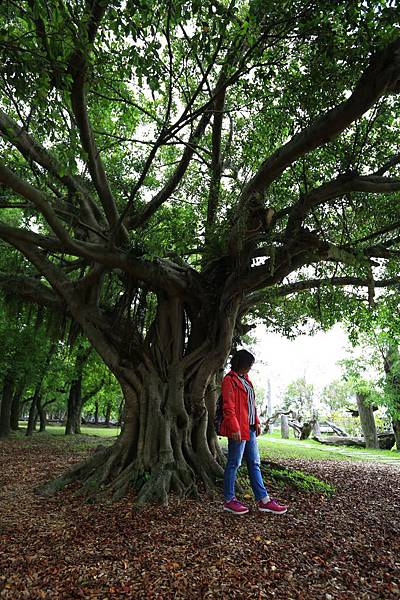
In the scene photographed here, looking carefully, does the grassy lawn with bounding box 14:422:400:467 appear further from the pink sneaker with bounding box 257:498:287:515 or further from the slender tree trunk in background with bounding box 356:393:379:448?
the pink sneaker with bounding box 257:498:287:515

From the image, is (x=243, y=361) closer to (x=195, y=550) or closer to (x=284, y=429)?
(x=195, y=550)

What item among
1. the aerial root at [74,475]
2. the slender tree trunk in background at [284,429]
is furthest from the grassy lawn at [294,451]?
the slender tree trunk in background at [284,429]

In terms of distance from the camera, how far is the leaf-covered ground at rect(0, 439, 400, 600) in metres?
2.56

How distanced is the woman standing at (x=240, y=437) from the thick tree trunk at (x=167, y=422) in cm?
83

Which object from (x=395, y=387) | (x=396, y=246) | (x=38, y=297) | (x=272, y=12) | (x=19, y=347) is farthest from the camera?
(x=395, y=387)

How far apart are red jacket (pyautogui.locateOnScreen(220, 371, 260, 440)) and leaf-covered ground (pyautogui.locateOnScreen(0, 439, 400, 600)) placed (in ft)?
2.90

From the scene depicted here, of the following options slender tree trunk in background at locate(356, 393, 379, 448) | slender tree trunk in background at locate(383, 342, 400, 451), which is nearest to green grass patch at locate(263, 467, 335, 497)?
slender tree trunk in background at locate(383, 342, 400, 451)

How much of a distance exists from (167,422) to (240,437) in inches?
67.2

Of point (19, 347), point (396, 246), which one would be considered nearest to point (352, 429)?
point (19, 347)

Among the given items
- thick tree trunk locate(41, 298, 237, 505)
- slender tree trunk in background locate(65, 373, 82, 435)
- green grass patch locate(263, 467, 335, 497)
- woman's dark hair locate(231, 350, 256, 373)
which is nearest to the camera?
woman's dark hair locate(231, 350, 256, 373)

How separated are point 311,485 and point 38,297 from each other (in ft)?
18.2

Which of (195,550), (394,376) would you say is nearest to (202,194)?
(195,550)

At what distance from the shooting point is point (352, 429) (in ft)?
113

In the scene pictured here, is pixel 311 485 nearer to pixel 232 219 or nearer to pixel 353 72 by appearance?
pixel 232 219
